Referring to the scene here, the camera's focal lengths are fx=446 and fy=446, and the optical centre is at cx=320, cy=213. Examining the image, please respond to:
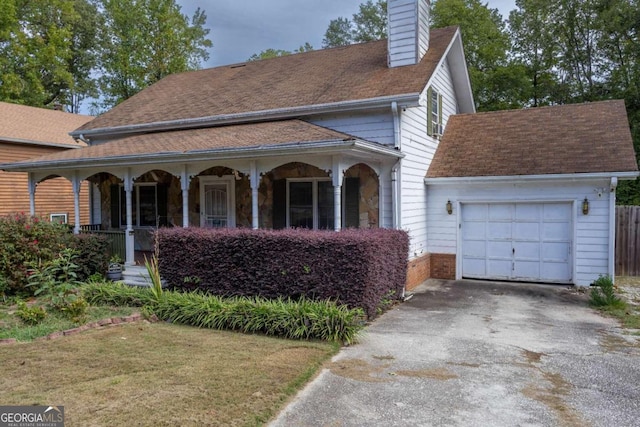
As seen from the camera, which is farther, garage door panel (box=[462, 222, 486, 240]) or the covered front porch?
garage door panel (box=[462, 222, 486, 240])

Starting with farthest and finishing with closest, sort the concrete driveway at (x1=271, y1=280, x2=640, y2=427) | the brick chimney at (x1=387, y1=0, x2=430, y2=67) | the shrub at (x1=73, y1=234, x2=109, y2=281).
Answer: the brick chimney at (x1=387, y1=0, x2=430, y2=67) < the shrub at (x1=73, y1=234, x2=109, y2=281) < the concrete driveway at (x1=271, y1=280, x2=640, y2=427)

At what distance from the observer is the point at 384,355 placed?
5734mm

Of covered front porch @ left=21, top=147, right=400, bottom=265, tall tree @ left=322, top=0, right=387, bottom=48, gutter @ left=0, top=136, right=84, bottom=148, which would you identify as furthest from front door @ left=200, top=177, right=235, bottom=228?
tall tree @ left=322, top=0, right=387, bottom=48

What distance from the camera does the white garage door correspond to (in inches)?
412

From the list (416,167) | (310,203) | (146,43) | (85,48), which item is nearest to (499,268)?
(416,167)

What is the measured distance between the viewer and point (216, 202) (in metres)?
12.1

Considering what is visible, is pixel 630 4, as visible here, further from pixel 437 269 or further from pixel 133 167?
pixel 133 167

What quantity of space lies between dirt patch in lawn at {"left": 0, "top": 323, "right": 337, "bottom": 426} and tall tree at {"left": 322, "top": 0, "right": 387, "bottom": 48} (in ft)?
104

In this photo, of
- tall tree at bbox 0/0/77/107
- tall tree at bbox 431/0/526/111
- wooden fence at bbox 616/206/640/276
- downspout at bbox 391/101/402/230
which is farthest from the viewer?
tall tree at bbox 0/0/77/107

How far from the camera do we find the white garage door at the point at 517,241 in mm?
10476

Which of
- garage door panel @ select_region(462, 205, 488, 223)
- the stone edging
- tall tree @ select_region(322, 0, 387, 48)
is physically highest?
tall tree @ select_region(322, 0, 387, 48)

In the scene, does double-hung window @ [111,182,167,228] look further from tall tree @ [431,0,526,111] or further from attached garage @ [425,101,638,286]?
tall tree @ [431,0,526,111]
